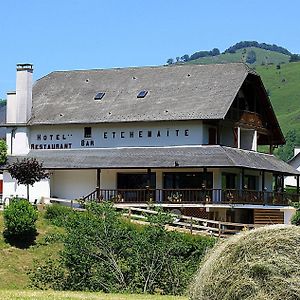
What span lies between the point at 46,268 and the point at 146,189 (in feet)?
68.0

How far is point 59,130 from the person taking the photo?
5722 centimetres

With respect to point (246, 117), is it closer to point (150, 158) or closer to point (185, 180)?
point (185, 180)

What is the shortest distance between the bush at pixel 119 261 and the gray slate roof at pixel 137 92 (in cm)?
2169

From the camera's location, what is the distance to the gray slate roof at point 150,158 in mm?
52000

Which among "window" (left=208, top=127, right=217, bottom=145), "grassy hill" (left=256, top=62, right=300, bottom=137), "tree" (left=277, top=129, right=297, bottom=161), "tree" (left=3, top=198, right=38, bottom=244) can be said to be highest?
"grassy hill" (left=256, top=62, right=300, bottom=137)

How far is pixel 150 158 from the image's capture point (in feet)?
175

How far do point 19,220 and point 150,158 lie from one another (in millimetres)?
13155

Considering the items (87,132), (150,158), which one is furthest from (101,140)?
(150,158)

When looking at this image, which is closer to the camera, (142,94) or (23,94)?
(142,94)

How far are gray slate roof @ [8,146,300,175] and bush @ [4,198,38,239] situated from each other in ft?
36.8

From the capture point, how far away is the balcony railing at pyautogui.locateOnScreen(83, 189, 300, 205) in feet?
170

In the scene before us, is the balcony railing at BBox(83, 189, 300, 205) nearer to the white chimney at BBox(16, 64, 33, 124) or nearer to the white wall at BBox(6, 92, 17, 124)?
the white chimney at BBox(16, 64, 33, 124)

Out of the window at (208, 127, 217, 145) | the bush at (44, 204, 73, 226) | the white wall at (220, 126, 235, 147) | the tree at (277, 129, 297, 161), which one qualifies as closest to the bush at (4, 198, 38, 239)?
the bush at (44, 204, 73, 226)

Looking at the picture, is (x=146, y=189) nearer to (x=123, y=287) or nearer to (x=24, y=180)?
(x=24, y=180)
